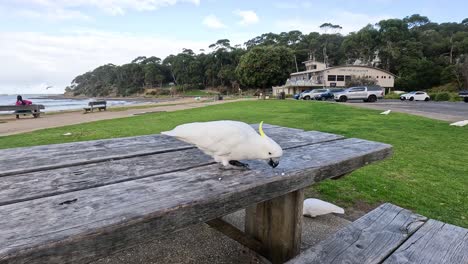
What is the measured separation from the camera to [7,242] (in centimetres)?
79

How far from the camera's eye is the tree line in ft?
164

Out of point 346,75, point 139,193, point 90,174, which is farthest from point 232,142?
point 346,75

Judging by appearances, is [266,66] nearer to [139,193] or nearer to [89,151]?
[89,151]

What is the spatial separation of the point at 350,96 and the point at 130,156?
2800 cm

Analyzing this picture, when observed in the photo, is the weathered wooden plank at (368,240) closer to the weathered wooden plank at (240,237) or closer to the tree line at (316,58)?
the weathered wooden plank at (240,237)

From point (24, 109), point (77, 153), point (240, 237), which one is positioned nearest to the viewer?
point (77, 153)

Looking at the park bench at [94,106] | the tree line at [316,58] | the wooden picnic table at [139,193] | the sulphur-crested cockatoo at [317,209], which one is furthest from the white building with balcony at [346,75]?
the wooden picnic table at [139,193]

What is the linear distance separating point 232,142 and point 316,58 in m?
77.3

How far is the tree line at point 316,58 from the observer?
164ft

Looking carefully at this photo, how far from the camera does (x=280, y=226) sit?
210 cm

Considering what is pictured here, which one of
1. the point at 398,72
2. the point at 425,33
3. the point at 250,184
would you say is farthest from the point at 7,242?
the point at 425,33

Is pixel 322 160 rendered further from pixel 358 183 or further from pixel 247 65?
pixel 247 65

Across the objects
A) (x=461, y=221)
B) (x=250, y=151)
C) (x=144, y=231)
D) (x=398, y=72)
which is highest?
(x=398, y=72)

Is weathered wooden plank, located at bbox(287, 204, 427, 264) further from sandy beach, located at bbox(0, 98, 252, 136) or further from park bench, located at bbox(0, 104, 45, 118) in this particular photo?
park bench, located at bbox(0, 104, 45, 118)
